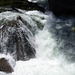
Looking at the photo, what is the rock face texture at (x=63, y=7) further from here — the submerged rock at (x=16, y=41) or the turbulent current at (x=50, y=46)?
the submerged rock at (x=16, y=41)

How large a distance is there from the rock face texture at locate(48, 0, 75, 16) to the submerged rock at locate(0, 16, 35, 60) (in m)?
2.39

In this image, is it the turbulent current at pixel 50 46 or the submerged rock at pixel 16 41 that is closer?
the turbulent current at pixel 50 46

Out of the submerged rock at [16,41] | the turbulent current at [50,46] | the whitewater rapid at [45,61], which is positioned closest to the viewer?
the whitewater rapid at [45,61]

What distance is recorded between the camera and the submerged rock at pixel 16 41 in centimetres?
868

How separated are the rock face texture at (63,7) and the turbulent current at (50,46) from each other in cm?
39

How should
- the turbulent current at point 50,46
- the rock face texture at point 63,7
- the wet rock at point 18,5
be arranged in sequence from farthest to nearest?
the wet rock at point 18,5, the rock face texture at point 63,7, the turbulent current at point 50,46

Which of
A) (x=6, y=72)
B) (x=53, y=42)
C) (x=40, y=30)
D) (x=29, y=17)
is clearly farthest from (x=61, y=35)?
(x=6, y=72)

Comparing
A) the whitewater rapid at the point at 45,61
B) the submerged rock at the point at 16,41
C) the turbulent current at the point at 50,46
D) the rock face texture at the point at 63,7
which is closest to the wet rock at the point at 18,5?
the turbulent current at the point at 50,46

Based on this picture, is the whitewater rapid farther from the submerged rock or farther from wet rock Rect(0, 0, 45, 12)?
wet rock Rect(0, 0, 45, 12)

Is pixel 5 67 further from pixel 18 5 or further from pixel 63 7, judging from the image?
pixel 18 5

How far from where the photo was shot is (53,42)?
9.21 meters

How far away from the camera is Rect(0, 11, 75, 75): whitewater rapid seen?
785cm

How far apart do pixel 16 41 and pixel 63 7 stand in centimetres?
322

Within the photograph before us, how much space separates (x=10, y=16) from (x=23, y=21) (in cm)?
67
